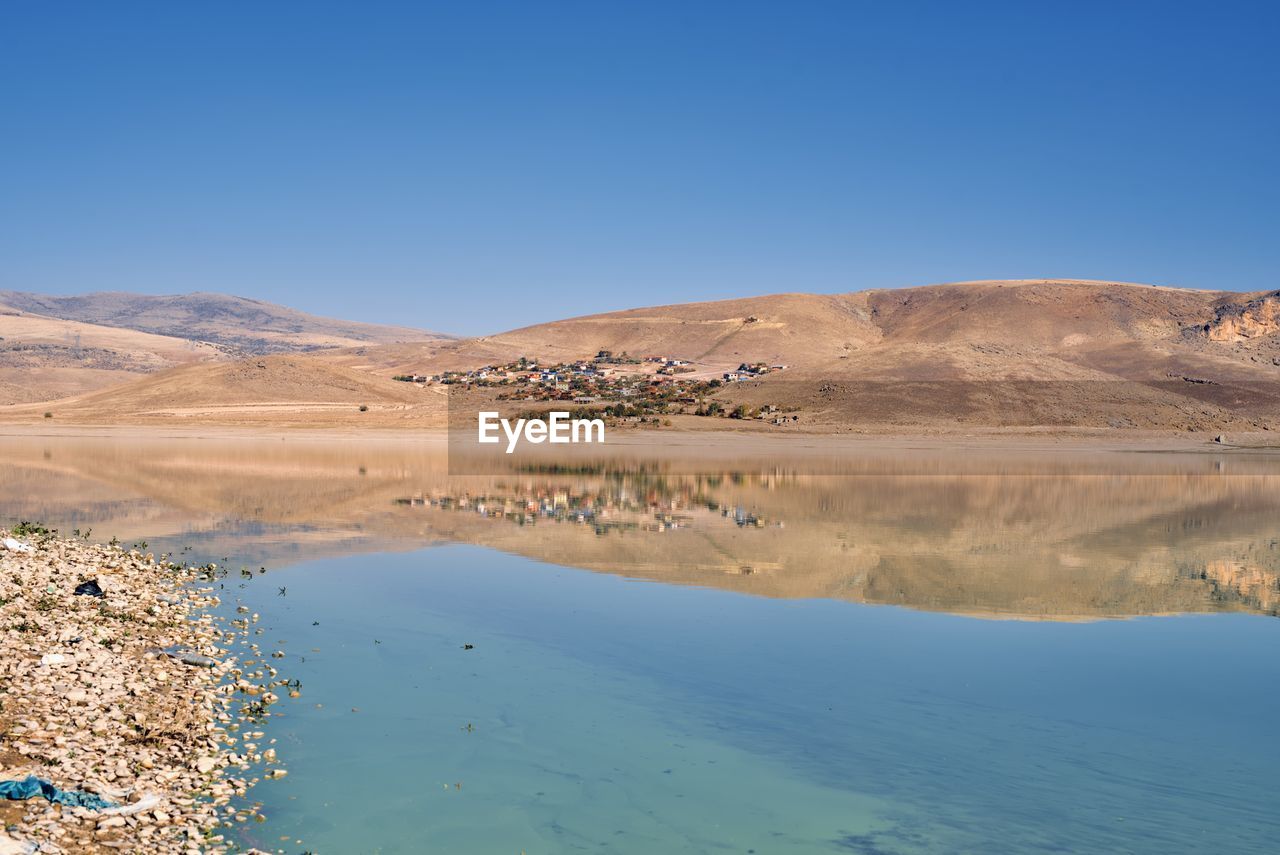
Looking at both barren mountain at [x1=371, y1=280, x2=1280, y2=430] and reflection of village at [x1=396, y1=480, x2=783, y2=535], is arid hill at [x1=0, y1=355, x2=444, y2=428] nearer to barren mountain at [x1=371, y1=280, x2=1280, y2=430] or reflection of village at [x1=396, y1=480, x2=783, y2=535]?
barren mountain at [x1=371, y1=280, x2=1280, y2=430]

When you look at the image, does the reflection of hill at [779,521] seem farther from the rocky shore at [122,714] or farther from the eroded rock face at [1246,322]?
the eroded rock face at [1246,322]

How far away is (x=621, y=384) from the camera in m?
107

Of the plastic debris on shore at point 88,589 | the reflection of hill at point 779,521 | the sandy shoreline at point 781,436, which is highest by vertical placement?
the sandy shoreline at point 781,436

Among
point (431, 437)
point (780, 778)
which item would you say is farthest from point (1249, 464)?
point (780, 778)

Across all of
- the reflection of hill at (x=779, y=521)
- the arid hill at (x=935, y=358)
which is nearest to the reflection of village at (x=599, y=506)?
the reflection of hill at (x=779, y=521)

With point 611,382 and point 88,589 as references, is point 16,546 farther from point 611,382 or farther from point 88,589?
point 611,382

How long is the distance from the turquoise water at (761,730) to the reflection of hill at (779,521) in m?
3.09

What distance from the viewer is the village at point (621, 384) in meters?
82.8

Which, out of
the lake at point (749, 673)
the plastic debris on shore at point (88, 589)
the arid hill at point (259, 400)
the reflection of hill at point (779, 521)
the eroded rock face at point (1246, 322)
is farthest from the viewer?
the eroded rock face at point (1246, 322)

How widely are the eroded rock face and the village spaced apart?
6642 centimetres

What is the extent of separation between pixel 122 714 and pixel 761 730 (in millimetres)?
6432

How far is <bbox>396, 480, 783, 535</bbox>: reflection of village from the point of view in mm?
29828

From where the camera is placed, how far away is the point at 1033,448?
67688 mm

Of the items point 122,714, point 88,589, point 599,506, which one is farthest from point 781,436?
point 122,714
